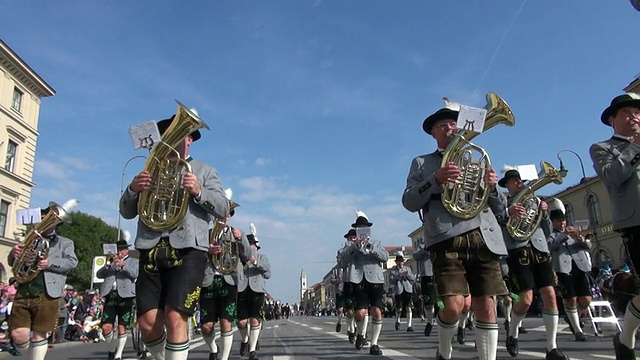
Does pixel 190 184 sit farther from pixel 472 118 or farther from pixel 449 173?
pixel 472 118

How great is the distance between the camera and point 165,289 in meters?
4.30

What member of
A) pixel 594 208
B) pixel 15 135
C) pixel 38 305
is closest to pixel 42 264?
pixel 38 305

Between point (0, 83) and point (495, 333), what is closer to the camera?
point (495, 333)

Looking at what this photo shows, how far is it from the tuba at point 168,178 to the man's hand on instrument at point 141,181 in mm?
89

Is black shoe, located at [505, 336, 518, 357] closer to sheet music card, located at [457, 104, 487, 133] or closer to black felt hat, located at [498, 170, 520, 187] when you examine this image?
black felt hat, located at [498, 170, 520, 187]

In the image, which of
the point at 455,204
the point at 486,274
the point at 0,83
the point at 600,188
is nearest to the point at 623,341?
the point at 486,274

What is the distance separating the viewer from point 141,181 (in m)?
4.44

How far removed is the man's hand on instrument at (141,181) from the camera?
4441 mm

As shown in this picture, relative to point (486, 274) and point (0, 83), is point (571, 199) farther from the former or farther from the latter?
point (486, 274)

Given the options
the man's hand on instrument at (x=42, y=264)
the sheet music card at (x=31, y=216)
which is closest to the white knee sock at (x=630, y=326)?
the man's hand on instrument at (x=42, y=264)

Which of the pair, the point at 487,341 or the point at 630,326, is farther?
the point at 630,326

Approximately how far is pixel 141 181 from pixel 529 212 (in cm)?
541

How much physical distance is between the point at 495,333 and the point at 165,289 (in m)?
2.72

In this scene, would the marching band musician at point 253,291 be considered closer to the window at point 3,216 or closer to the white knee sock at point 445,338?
the white knee sock at point 445,338
